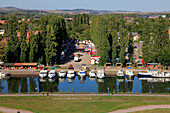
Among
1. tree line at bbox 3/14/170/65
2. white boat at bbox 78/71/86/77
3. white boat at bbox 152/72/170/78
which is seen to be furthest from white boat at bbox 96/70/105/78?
white boat at bbox 152/72/170/78

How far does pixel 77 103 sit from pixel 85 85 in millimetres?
19832

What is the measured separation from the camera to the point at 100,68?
276ft

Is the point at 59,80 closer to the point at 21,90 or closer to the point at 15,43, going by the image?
the point at 21,90

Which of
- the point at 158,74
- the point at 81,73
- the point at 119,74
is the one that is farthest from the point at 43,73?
the point at 158,74

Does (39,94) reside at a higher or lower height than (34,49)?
lower

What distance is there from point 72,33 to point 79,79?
10515 cm

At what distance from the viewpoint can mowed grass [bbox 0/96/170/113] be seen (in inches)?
1855

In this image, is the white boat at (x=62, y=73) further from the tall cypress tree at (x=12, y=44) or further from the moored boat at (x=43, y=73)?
the tall cypress tree at (x=12, y=44)

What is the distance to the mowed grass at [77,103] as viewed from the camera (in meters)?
47.1

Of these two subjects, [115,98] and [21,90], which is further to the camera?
[21,90]

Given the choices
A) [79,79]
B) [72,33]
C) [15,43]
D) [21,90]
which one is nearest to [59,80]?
[79,79]

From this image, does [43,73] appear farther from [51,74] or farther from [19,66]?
[19,66]

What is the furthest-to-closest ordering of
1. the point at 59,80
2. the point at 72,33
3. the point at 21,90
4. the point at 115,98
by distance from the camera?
the point at 72,33, the point at 59,80, the point at 21,90, the point at 115,98

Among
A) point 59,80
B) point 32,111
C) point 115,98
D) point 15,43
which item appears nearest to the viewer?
point 32,111
